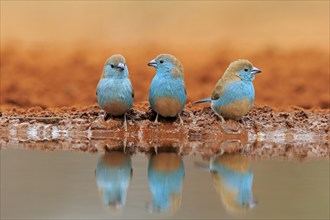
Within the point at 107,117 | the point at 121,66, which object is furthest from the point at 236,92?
the point at 107,117

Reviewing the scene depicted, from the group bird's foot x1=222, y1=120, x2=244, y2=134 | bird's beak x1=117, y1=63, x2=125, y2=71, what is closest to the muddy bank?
bird's foot x1=222, y1=120, x2=244, y2=134

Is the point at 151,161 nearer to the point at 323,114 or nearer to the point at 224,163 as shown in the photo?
the point at 224,163

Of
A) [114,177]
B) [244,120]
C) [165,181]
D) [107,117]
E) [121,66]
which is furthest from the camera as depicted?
[244,120]

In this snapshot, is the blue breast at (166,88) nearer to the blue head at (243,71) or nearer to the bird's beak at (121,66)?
the bird's beak at (121,66)

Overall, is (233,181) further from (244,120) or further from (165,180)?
(244,120)

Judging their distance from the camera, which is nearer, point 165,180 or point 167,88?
point 165,180

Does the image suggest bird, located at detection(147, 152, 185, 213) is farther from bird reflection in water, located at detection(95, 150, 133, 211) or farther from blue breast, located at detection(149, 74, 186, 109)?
blue breast, located at detection(149, 74, 186, 109)

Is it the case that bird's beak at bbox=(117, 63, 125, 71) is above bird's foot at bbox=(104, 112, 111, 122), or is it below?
above

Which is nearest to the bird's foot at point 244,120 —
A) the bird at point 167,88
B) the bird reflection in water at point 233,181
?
the bird at point 167,88
